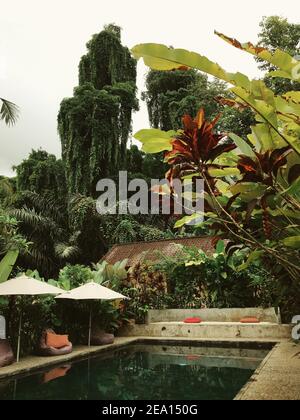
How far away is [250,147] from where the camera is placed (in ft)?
4.64

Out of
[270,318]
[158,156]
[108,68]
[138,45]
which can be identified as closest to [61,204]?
[158,156]

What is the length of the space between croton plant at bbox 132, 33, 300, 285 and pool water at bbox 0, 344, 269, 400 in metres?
4.39

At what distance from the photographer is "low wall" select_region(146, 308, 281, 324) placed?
33.3 ft

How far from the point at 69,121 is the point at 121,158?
3719 millimetres

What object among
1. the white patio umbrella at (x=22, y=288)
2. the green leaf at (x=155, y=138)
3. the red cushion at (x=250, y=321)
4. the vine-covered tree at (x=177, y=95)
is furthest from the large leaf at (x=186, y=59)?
the vine-covered tree at (x=177, y=95)

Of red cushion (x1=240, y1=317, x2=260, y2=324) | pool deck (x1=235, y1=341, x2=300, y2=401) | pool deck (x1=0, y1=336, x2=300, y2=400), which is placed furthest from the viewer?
red cushion (x1=240, y1=317, x2=260, y2=324)

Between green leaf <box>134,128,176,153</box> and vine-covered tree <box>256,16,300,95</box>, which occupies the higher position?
vine-covered tree <box>256,16,300,95</box>

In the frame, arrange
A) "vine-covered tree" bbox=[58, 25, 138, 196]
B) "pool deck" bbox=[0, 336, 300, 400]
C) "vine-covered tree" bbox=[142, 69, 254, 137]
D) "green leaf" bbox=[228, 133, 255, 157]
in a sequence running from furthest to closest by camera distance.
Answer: "vine-covered tree" bbox=[142, 69, 254, 137], "vine-covered tree" bbox=[58, 25, 138, 196], "pool deck" bbox=[0, 336, 300, 400], "green leaf" bbox=[228, 133, 255, 157]

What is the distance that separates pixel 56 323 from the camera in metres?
9.36

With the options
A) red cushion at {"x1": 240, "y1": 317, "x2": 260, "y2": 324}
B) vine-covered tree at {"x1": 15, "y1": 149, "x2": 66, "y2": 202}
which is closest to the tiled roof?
red cushion at {"x1": 240, "y1": 317, "x2": 260, "y2": 324}

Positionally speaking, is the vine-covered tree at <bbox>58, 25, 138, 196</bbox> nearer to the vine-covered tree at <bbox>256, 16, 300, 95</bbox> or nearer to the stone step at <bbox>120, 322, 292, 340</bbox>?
the vine-covered tree at <bbox>256, 16, 300, 95</bbox>

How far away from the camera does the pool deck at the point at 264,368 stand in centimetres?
363

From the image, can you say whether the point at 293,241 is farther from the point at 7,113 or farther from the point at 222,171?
the point at 7,113

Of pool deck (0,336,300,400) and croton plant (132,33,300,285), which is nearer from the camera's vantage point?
croton plant (132,33,300,285)
